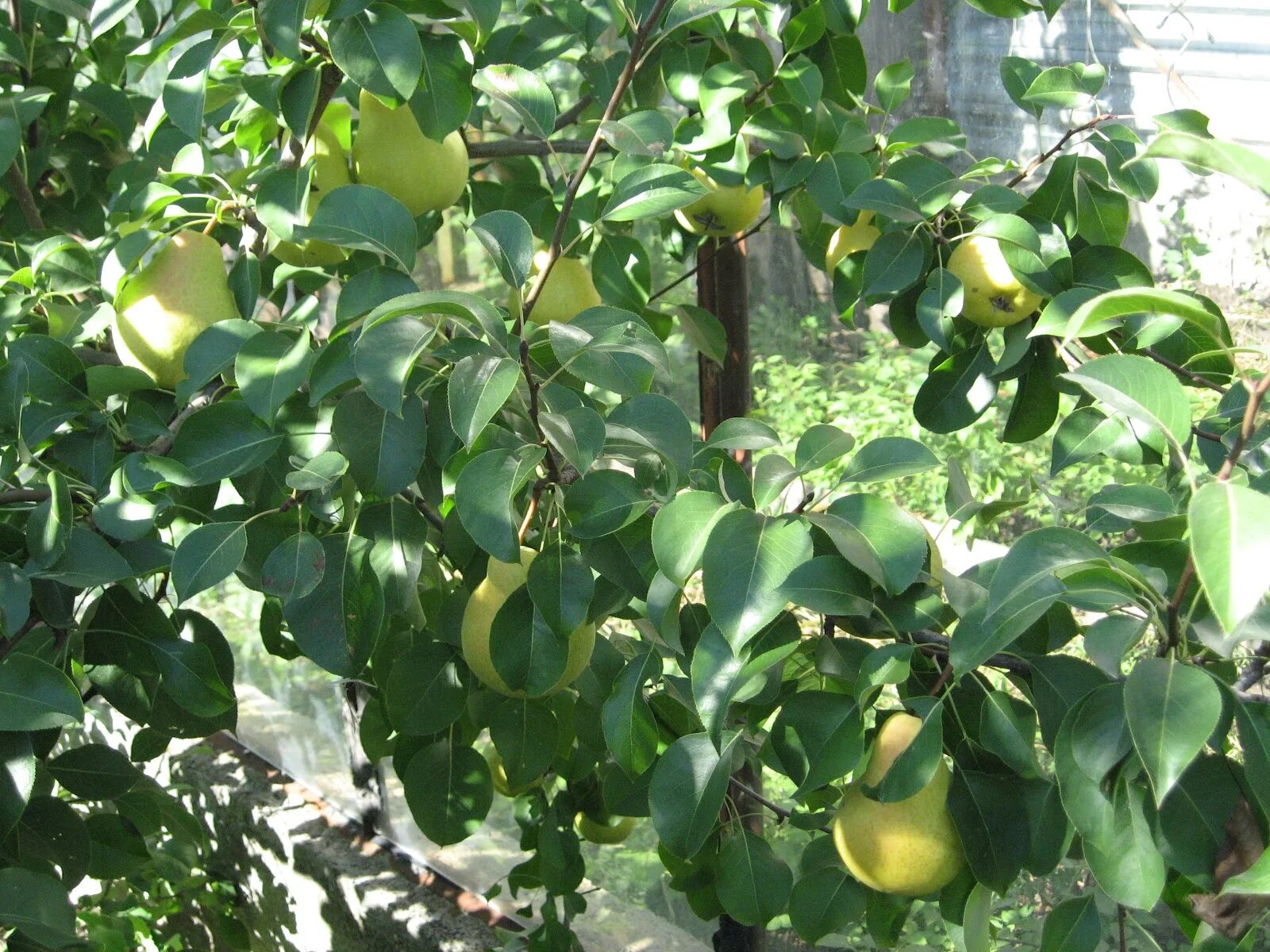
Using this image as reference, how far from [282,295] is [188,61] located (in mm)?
261

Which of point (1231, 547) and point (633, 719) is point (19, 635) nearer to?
point (633, 719)

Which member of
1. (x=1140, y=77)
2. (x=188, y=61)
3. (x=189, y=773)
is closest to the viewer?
(x=188, y=61)

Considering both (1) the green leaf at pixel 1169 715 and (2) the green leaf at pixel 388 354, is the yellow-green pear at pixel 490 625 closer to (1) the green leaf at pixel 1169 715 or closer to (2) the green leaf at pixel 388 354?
(2) the green leaf at pixel 388 354

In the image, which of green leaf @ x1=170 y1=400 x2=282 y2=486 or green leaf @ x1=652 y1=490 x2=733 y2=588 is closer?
green leaf @ x1=652 y1=490 x2=733 y2=588

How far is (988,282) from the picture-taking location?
0.87 m

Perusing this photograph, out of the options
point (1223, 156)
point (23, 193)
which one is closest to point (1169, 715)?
point (1223, 156)

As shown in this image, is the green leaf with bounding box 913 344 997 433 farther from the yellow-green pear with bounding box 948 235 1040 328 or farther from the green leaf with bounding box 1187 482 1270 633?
the green leaf with bounding box 1187 482 1270 633

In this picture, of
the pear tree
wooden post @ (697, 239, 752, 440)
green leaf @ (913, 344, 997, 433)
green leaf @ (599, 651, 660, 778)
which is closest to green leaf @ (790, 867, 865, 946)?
the pear tree

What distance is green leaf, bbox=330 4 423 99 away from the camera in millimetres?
724

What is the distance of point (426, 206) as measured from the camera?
0.91 meters

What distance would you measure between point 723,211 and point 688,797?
0.61 m

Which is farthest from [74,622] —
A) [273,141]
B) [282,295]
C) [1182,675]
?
[1182,675]

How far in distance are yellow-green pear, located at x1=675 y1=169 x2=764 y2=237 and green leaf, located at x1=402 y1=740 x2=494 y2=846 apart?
535 millimetres

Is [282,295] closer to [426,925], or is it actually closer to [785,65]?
[785,65]
